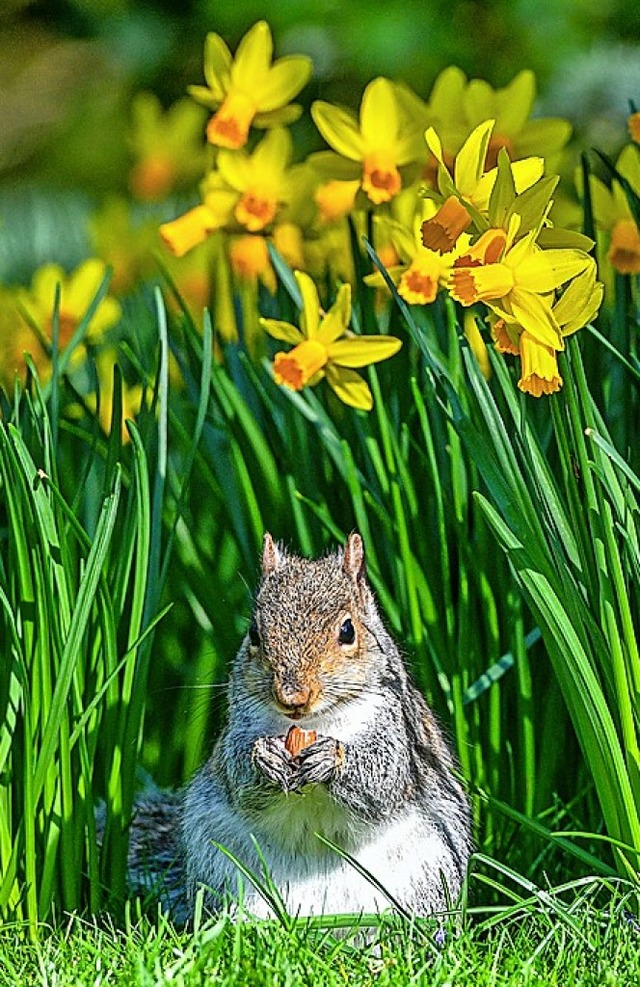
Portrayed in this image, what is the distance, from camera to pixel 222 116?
3271 mm

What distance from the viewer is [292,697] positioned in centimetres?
242

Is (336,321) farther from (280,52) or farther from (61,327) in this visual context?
(280,52)

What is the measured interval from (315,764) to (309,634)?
0.70 ft

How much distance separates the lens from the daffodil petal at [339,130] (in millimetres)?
3062

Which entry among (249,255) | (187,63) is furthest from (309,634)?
(187,63)

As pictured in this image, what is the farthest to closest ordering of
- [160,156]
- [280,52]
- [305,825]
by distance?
[280,52], [160,156], [305,825]

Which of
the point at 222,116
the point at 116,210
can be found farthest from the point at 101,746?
the point at 116,210

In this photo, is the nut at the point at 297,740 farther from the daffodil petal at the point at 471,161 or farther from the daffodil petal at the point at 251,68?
the daffodil petal at the point at 251,68

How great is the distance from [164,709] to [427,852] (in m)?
0.99

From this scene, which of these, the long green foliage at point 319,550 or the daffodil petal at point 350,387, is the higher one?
the daffodil petal at point 350,387

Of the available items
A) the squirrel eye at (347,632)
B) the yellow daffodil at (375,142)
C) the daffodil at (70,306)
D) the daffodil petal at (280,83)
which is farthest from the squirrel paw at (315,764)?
the daffodil at (70,306)

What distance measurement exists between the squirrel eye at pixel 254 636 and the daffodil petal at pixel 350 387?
1.86ft

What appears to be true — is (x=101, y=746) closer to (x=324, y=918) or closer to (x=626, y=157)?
(x=324, y=918)

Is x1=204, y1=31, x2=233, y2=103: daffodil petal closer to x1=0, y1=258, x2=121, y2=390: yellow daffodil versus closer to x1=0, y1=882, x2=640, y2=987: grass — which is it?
x1=0, y1=258, x2=121, y2=390: yellow daffodil
